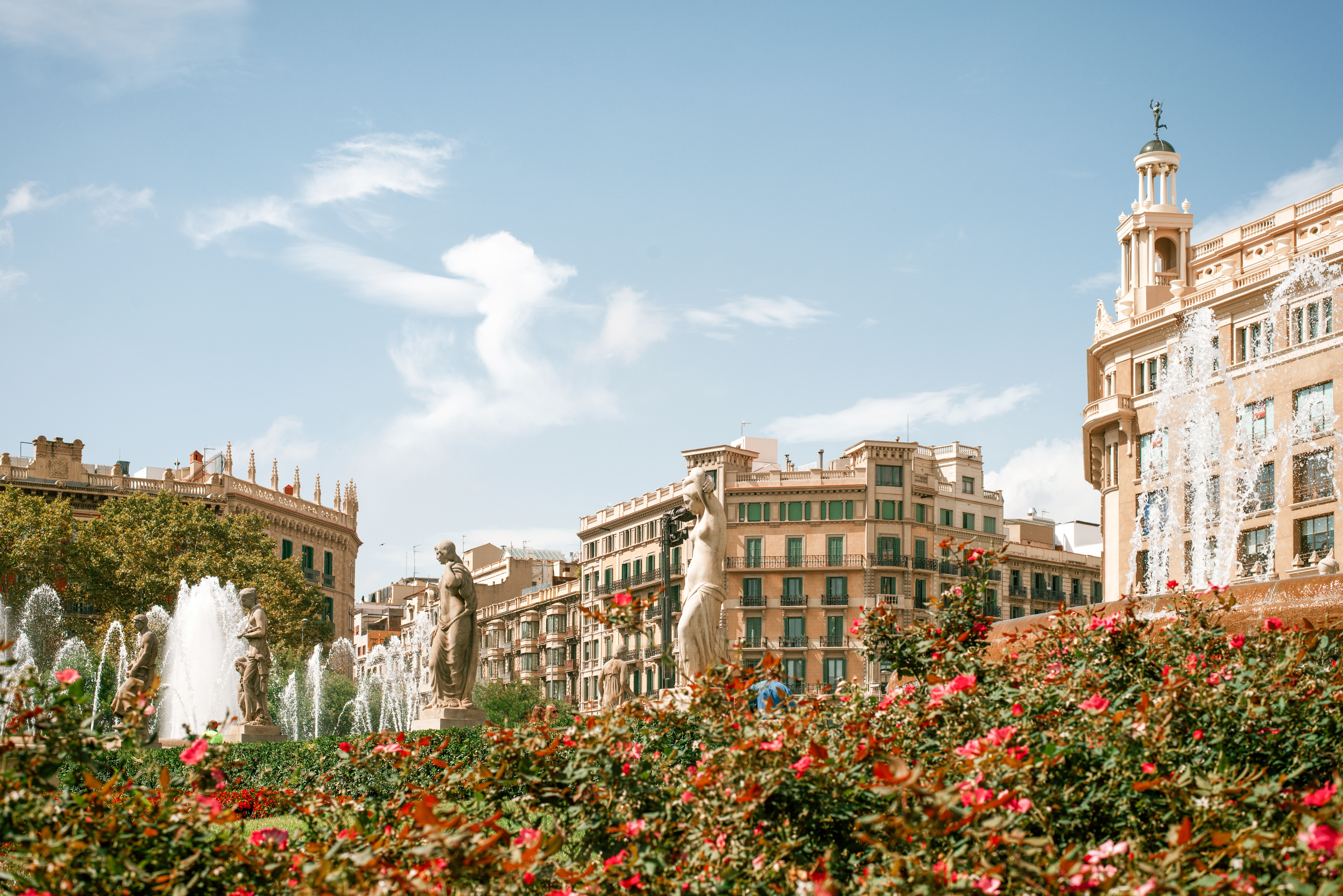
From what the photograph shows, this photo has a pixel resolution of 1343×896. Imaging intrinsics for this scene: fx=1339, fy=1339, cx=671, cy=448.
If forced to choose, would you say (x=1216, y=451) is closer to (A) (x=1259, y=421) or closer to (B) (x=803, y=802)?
(A) (x=1259, y=421)

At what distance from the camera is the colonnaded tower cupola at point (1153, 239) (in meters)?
58.2

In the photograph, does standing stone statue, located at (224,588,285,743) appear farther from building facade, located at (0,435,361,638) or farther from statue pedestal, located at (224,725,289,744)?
building facade, located at (0,435,361,638)

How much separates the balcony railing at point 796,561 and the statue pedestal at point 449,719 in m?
54.3

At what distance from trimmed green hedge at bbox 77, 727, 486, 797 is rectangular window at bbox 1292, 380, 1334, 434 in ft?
126

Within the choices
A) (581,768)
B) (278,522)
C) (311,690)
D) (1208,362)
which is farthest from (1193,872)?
(278,522)

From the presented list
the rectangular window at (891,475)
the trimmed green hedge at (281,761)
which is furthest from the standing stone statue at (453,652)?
the rectangular window at (891,475)

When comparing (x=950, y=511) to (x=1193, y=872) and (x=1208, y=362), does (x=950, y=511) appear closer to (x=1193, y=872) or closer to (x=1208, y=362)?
(x=1208, y=362)

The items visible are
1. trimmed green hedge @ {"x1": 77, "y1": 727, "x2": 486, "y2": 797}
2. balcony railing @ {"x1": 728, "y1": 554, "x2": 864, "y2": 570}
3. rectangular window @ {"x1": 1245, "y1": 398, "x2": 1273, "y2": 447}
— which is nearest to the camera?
trimmed green hedge @ {"x1": 77, "y1": 727, "x2": 486, "y2": 797}

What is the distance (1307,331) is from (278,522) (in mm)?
49040

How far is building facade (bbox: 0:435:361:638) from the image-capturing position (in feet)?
208

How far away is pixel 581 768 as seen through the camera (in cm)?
652

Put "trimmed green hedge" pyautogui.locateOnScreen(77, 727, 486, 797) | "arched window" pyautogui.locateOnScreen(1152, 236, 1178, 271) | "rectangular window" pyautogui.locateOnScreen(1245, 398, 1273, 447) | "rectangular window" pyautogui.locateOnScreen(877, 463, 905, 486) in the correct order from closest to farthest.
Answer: "trimmed green hedge" pyautogui.locateOnScreen(77, 727, 486, 797) → "rectangular window" pyautogui.locateOnScreen(1245, 398, 1273, 447) → "arched window" pyautogui.locateOnScreen(1152, 236, 1178, 271) → "rectangular window" pyautogui.locateOnScreen(877, 463, 905, 486)

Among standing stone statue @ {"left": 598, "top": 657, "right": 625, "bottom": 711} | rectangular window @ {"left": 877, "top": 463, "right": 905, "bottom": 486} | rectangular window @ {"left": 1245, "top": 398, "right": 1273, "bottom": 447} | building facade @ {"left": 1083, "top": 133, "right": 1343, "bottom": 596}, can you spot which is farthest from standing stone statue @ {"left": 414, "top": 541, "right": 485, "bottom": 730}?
rectangular window @ {"left": 877, "top": 463, "right": 905, "bottom": 486}

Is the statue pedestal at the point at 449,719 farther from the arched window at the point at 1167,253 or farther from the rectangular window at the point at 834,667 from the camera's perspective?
the rectangular window at the point at 834,667
